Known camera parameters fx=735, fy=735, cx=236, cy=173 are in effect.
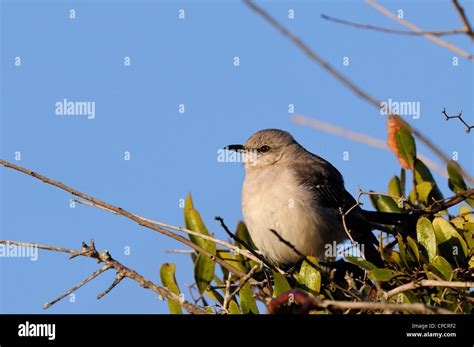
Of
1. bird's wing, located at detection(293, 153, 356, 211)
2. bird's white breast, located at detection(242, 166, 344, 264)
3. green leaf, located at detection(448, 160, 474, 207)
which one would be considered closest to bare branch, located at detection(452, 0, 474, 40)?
green leaf, located at detection(448, 160, 474, 207)

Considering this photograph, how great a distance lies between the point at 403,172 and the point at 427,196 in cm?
39

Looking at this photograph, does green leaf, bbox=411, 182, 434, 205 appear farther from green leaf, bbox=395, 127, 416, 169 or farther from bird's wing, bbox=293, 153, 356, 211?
bird's wing, bbox=293, 153, 356, 211

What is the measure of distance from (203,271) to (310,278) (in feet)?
2.93

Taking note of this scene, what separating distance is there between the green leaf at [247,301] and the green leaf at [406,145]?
1.83m

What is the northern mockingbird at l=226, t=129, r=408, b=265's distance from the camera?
667cm

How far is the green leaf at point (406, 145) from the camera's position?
541cm

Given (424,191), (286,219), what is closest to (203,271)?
(424,191)

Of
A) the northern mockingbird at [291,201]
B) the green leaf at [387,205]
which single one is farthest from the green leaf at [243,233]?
the green leaf at [387,205]

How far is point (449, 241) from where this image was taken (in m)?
4.61

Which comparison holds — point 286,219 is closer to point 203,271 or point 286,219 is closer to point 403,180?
point 403,180
